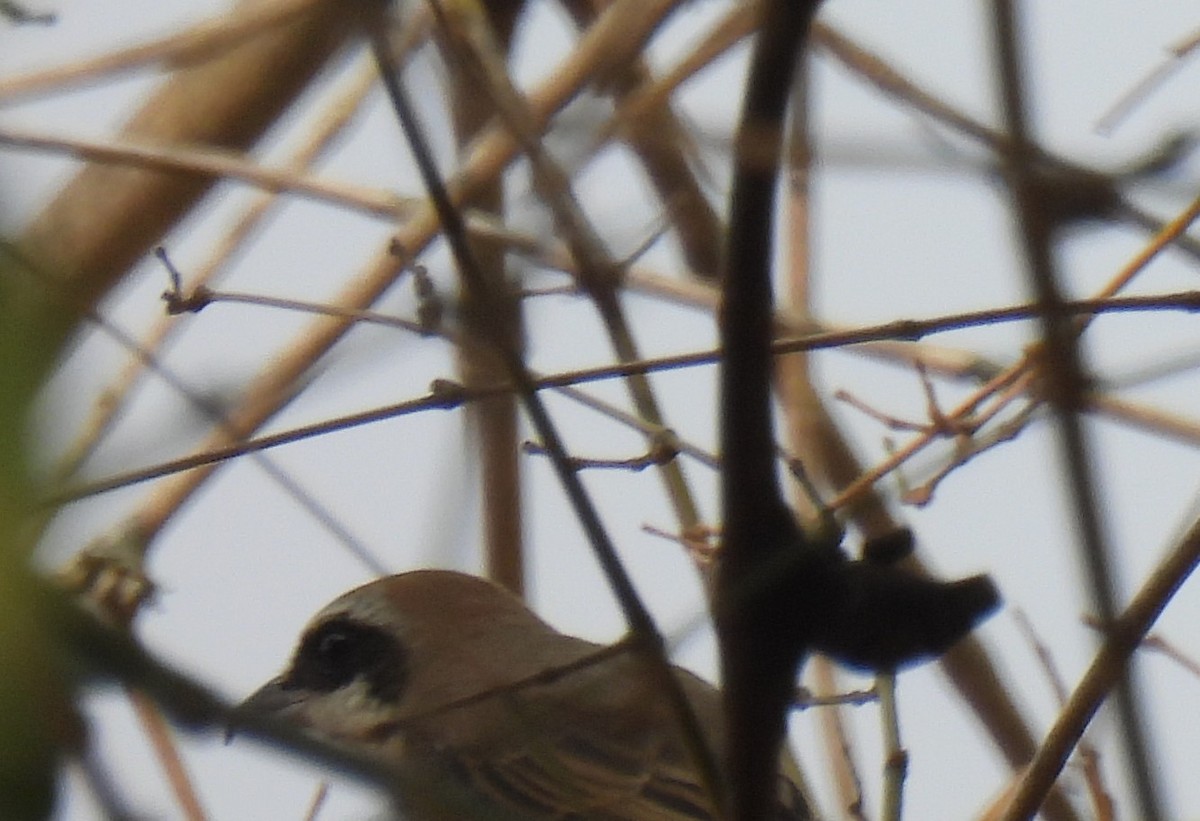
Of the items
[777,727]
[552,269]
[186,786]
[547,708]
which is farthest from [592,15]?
[777,727]

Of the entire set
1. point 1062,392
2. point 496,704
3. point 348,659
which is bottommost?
point 1062,392

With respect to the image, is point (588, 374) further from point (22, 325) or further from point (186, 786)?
point (22, 325)

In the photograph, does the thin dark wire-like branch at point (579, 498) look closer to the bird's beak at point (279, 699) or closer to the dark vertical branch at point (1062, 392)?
the dark vertical branch at point (1062, 392)

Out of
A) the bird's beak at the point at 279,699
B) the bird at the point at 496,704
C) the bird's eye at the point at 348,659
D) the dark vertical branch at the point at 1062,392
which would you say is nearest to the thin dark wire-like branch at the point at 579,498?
the bird at the point at 496,704

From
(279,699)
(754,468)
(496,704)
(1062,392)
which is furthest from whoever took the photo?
(279,699)

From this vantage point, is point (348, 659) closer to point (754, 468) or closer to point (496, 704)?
point (496, 704)

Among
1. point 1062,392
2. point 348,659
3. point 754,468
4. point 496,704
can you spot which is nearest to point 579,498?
point 754,468
